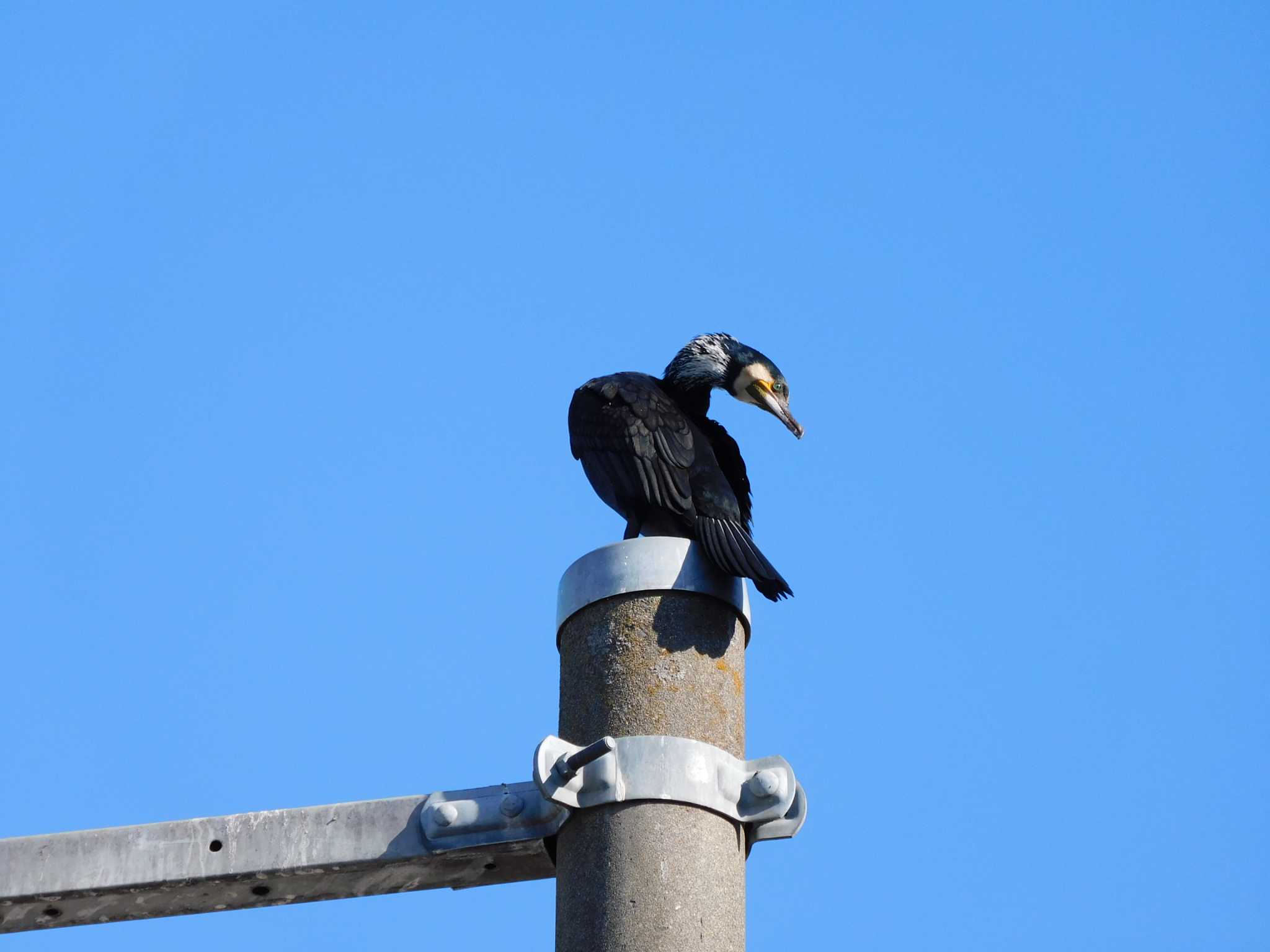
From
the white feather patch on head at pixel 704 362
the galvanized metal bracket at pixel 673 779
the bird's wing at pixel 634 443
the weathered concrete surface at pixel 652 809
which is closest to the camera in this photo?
the weathered concrete surface at pixel 652 809

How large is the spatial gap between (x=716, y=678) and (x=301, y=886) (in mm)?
937

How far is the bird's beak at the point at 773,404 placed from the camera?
5.64m

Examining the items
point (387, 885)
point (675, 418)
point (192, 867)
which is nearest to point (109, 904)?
point (192, 867)

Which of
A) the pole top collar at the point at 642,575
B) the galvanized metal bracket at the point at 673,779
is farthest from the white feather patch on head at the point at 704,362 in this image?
the galvanized metal bracket at the point at 673,779

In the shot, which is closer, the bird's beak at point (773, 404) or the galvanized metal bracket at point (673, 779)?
the galvanized metal bracket at point (673, 779)

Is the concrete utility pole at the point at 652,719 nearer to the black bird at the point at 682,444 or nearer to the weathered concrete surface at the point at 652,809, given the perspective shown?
the weathered concrete surface at the point at 652,809

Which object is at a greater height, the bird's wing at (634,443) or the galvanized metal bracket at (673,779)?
the bird's wing at (634,443)

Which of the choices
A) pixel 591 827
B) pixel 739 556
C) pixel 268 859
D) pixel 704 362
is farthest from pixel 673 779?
pixel 704 362

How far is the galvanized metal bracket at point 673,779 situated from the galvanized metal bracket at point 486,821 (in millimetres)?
104

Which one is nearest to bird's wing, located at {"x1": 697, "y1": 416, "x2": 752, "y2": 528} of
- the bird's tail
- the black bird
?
the black bird

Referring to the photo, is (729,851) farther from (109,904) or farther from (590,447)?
(590,447)

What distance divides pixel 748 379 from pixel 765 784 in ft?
7.09

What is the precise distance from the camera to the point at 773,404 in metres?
5.68

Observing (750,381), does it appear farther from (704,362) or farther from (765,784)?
(765,784)
